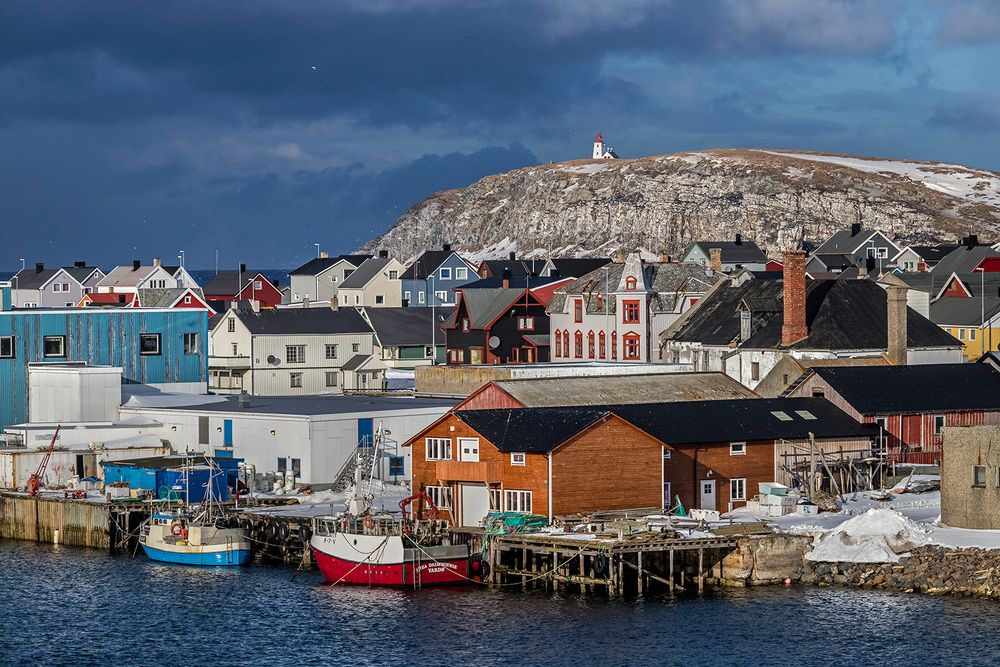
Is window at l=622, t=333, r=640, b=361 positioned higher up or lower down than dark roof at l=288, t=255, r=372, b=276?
lower down

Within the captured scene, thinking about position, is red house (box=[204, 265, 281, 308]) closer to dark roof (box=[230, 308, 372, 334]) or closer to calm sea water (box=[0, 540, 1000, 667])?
dark roof (box=[230, 308, 372, 334])

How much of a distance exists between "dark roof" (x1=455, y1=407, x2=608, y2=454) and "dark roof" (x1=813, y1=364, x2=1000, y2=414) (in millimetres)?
12249

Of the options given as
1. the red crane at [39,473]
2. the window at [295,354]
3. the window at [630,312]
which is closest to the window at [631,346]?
the window at [630,312]

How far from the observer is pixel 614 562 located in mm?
52906

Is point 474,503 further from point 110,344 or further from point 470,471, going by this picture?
point 110,344

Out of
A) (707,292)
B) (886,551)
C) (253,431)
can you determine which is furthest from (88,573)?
(707,292)

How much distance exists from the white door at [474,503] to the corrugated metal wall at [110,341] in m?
27.9

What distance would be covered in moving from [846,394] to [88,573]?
93.5 ft

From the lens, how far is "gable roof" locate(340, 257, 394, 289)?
14838cm

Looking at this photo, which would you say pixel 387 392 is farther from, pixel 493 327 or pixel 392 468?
pixel 392 468

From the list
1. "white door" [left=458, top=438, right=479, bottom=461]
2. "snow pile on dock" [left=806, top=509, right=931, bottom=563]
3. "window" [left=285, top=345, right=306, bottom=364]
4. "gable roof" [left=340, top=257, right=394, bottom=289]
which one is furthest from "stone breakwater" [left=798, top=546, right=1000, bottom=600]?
"gable roof" [left=340, top=257, right=394, bottom=289]

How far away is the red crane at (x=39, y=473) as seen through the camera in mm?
68500

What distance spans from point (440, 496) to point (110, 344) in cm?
2886

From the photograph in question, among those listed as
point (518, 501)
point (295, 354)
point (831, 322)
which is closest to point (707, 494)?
point (518, 501)
